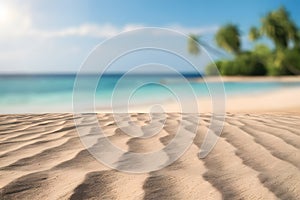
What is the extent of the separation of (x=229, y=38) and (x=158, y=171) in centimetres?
4224

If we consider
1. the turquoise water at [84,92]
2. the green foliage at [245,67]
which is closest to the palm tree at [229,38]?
the green foliage at [245,67]

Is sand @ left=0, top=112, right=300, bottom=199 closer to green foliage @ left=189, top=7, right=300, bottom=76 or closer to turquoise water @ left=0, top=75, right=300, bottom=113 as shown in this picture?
turquoise water @ left=0, top=75, right=300, bottom=113

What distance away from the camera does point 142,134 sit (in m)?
2.75

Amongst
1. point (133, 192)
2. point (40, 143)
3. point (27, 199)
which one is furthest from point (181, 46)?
point (27, 199)

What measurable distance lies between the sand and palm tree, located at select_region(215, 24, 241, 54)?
134ft

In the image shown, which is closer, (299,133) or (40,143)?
(40,143)

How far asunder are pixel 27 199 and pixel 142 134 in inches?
55.1

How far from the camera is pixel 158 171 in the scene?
5.88 feet

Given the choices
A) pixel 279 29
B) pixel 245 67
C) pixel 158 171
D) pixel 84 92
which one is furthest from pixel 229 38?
pixel 158 171

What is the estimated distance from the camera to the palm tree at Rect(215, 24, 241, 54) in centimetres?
4219

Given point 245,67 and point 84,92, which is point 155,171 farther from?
point 245,67

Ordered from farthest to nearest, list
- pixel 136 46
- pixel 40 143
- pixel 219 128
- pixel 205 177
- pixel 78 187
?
pixel 219 128 → pixel 136 46 → pixel 40 143 → pixel 205 177 → pixel 78 187

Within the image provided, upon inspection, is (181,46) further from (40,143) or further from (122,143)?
(40,143)

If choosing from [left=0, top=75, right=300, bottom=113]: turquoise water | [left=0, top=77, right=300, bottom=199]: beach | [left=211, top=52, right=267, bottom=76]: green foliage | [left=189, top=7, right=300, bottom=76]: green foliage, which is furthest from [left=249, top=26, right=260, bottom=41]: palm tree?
[left=0, top=77, right=300, bottom=199]: beach
